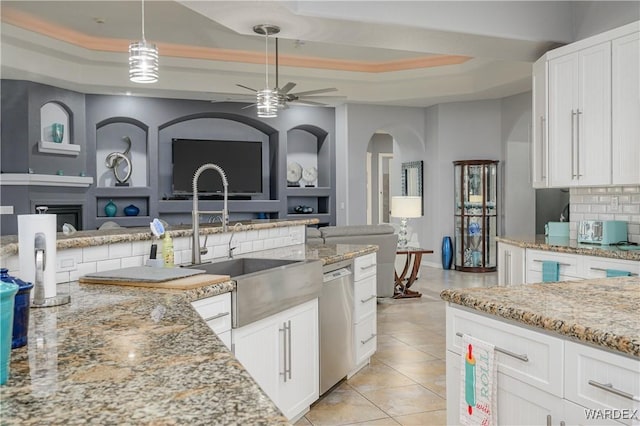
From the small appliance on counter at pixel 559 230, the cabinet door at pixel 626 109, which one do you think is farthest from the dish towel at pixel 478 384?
the small appliance on counter at pixel 559 230

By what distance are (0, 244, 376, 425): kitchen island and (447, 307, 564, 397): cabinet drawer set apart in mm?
915

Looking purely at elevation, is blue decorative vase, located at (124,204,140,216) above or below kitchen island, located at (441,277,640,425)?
above

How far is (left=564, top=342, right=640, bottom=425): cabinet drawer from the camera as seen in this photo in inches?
51.0

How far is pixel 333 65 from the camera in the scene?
8.92m

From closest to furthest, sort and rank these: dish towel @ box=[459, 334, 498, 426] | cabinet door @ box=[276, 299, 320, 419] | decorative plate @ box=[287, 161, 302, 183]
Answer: dish towel @ box=[459, 334, 498, 426], cabinet door @ box=[276, 299, 320, 419], decorative plate @ box=[287, 161, 302, 183]

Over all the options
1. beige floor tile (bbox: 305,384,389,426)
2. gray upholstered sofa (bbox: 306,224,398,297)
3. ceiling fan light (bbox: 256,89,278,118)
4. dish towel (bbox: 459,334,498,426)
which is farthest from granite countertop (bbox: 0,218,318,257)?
gray upholstered sofa (bbox: 306,224,398,297)

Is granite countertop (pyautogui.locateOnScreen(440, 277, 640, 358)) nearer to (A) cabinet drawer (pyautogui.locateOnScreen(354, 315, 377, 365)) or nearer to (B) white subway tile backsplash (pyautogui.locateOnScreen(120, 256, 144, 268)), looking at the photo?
(B) white subway tile backsplash (pyautogui.locateOnScreen(120, 256, 144, 268))

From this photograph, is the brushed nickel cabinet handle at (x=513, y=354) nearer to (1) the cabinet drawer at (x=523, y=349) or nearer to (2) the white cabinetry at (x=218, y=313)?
(1) the cabinet drawer at (x=523, y=349)

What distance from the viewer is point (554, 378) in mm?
1520

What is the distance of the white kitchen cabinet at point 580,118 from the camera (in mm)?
4203

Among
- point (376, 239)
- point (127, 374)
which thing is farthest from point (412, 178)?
point (127, 374)

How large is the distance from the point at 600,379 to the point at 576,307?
0.33 metres

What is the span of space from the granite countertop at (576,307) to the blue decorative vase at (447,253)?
280 inches

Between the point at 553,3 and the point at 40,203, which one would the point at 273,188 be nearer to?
the point at 40,203
